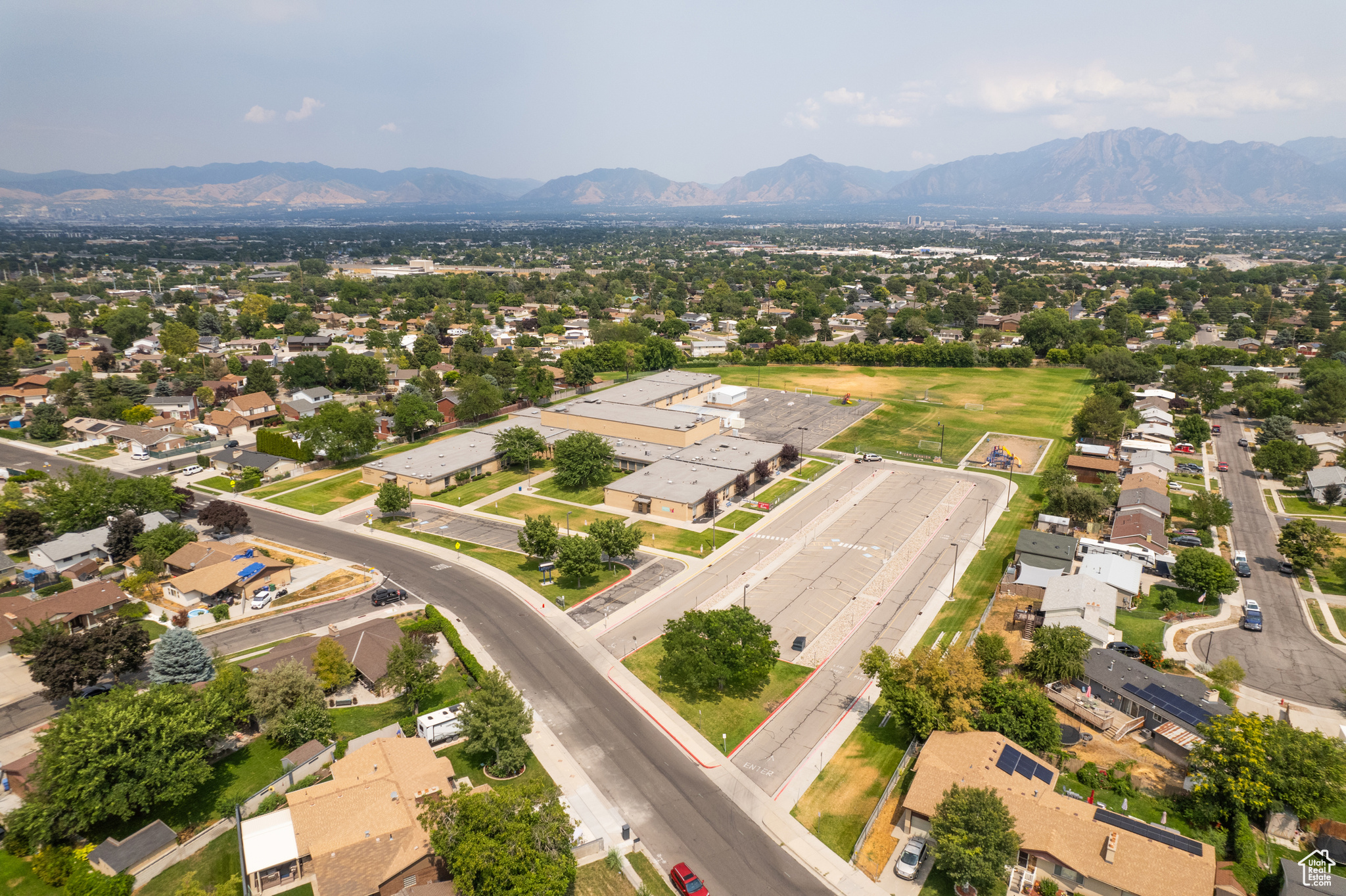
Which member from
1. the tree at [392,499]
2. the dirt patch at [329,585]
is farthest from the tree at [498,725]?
the tree at [392,499]

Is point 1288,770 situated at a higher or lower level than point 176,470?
higher

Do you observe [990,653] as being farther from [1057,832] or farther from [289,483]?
[289,483]

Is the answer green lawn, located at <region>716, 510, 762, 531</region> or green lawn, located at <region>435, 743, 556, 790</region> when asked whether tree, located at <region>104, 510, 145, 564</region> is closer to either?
green lawn, located at <region>435, 743, 556, 790</region>

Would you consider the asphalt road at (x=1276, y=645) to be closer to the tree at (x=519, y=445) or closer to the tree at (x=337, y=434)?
the tree at (x=519, y=445)

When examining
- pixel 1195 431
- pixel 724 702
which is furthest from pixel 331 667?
pixel 1195 431

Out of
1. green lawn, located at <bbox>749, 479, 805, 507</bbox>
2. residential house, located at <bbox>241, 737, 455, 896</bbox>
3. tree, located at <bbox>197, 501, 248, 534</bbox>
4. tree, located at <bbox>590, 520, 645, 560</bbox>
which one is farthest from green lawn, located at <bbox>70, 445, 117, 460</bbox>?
green lawn, located at <bbox>749, 479, 805, 507</bbox>

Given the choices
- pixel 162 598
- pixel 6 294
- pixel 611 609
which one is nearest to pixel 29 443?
pixel 162 598

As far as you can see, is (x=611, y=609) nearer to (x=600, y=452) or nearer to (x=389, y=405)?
(x=600, y=452)
